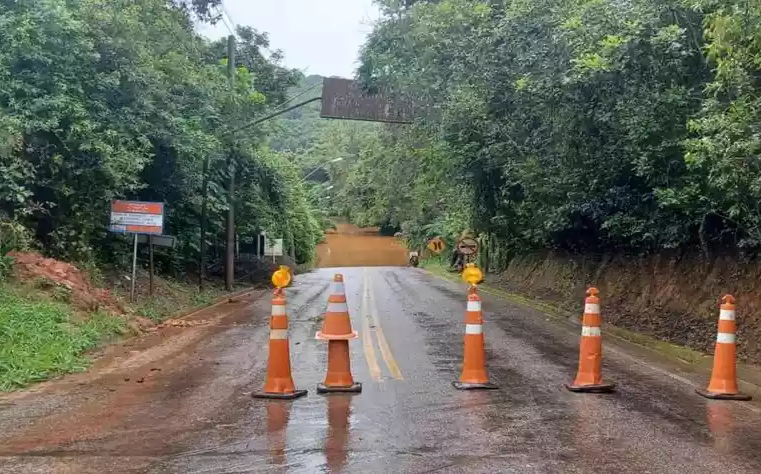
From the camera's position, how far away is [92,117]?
→ 15.4 m

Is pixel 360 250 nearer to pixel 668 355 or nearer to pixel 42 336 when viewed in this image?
pixel 668 355

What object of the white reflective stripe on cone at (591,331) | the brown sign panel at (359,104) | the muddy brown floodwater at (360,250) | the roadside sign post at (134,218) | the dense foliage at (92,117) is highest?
the brown sign panel at (359,104)

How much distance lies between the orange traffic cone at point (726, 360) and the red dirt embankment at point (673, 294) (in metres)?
2.90

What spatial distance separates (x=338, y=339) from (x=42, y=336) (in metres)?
5.33

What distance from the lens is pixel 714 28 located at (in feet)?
32.3

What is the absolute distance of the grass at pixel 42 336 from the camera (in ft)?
30.6

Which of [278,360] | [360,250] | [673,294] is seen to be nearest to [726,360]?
[278,360]

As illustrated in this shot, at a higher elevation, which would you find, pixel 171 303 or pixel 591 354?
pixel 591 354

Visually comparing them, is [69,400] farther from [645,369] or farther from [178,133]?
[178,133]

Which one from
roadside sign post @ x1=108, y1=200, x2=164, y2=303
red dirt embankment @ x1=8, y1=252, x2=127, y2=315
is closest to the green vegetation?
red dirt embankment @ x1=8, y1=252, x2=127, y2=315

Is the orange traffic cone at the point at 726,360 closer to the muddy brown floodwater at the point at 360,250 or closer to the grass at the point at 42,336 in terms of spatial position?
the grass at the point at 42,336

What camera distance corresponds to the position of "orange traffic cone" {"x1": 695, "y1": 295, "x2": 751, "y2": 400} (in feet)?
25.2

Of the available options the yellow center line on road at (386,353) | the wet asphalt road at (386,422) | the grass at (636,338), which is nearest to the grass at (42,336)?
the wet asphalt road at (386,422)

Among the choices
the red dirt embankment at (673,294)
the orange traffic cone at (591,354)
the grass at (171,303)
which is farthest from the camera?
the grass at (171,303)
